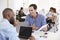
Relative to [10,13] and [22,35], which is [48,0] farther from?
[10,13]

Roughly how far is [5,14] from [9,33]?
0.28 meters

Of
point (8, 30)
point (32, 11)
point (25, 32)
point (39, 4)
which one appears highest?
point (39, 4)

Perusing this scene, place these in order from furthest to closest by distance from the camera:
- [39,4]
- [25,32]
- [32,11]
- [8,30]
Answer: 1. [39,4]
2. [32,11]
3. [25,32]
4. [8,30]

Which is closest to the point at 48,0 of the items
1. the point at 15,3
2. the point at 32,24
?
the point at 15,3

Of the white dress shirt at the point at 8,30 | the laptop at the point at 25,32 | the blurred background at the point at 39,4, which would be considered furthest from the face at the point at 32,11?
the blurred background at the point at 39,4

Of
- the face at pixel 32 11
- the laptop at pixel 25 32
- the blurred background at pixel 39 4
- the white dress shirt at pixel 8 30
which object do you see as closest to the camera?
the white dress shirt at pixel 8 30

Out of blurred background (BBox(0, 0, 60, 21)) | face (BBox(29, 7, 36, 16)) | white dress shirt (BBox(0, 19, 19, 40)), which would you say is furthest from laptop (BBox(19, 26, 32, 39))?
blurred background (BBox(0, 0, 60, 21))

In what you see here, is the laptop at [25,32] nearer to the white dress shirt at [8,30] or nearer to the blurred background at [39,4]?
the white dress shirt at [8,30]

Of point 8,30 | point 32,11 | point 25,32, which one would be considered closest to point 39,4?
point 32,11

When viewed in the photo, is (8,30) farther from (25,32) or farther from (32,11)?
(32,11)

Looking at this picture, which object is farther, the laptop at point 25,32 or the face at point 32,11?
the face at point 32,11

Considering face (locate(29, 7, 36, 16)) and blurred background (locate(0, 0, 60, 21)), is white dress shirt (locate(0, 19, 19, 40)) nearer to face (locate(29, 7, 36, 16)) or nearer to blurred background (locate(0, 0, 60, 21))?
face (locate(29, 7, 36, 16))

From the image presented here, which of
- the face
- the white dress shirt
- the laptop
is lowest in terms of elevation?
the laptop

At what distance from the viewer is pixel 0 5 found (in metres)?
5.09
